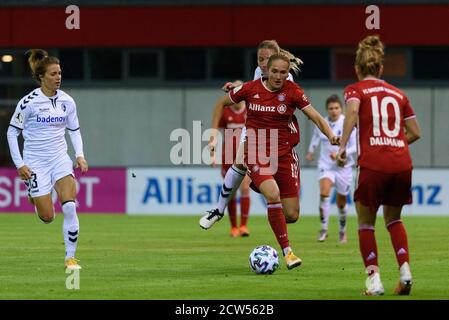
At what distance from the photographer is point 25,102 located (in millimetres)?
13344

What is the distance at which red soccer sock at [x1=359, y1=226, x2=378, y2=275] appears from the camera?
35.6 ft

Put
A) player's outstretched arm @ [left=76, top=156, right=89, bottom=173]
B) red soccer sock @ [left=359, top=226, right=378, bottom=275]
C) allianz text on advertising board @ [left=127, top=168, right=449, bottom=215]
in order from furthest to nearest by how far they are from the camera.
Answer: allianz text on advertising board @ [left=127, top=168, right=449, bottom=215]
player's outstretched arm @ [left=76, top=156, right=89, bottom=173]
red soccer sock @ [left=359, top=226, right=378, bottom=275]

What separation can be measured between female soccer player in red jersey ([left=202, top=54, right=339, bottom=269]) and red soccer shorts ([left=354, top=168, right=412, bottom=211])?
8.31 feet

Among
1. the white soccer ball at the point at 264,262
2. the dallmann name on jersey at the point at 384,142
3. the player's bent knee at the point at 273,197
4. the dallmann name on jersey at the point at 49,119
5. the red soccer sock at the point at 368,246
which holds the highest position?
the dallmann name on jersey at the point at 49,119

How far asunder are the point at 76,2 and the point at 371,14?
7.75 m

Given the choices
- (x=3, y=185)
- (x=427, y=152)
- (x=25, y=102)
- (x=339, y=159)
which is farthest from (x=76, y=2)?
(x=339, y=159)

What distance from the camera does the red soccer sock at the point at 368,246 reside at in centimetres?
1085

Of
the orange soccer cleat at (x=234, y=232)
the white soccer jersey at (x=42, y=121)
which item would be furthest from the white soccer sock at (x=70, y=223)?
the orange soccer cleat at (x=234, y=232)

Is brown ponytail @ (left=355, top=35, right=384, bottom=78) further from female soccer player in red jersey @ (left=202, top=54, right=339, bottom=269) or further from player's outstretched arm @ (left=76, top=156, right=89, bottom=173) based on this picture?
player's outstretched arm @ (left=76, top=156, right=89, bottom=173)

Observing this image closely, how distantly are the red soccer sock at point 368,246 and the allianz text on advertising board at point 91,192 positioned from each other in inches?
705

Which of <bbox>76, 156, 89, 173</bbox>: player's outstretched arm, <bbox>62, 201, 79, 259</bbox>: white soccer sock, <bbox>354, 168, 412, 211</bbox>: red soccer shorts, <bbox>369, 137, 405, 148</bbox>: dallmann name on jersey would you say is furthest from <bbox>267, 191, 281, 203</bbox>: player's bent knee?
<bbox>369, 137, 405, 148</bbox>: dallmann name on jersey

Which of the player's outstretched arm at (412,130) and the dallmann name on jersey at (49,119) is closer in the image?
the player's outstretched arm at (412,130)

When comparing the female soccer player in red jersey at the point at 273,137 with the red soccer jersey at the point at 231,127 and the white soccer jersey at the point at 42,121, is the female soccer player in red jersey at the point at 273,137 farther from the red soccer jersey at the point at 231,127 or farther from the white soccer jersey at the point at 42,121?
the red soccer jersey at the point at 231,127
